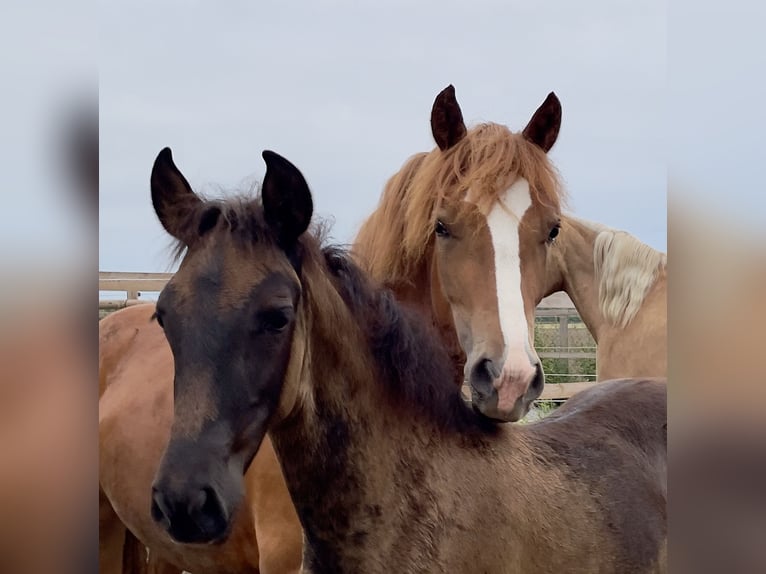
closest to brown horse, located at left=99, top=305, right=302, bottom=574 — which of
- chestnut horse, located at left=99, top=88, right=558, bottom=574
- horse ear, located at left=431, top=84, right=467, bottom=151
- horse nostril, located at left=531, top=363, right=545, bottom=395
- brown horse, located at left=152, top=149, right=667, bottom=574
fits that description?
chestnut horse, located at left=99, top=88, right=558, bottom=574

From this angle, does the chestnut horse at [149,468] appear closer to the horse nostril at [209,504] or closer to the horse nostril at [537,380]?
the horse nostril at [537,380]

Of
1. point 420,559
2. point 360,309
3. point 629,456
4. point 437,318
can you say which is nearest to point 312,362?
point 360,309

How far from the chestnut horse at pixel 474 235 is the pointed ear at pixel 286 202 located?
341 millimetres

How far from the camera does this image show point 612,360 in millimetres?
3586

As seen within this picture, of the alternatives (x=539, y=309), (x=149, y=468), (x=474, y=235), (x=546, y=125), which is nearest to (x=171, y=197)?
(x=474, y=235)

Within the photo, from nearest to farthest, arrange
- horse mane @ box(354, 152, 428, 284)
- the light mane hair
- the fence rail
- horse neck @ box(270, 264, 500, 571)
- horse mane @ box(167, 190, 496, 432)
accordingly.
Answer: horse neck @ box(270, 264, 500, 571) → horse mane @ box(167, 190, 496, 432) → the light mane hair → horse mane @ box(354, 152, 428, 284) → the fence rail

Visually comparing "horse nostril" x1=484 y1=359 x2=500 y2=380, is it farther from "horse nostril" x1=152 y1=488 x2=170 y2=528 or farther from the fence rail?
the fence rail

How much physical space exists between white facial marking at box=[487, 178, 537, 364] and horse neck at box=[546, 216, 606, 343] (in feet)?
5.65

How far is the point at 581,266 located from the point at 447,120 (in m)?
1.81

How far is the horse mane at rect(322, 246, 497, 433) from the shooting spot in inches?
65.1

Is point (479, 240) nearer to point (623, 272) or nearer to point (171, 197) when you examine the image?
point (171, 197)

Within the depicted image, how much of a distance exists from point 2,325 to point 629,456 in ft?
5.57

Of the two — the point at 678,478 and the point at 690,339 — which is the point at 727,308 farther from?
the point at 678,478

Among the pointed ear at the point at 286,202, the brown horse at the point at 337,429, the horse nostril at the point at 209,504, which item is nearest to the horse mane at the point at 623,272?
the brown horse at the point at 337,429
